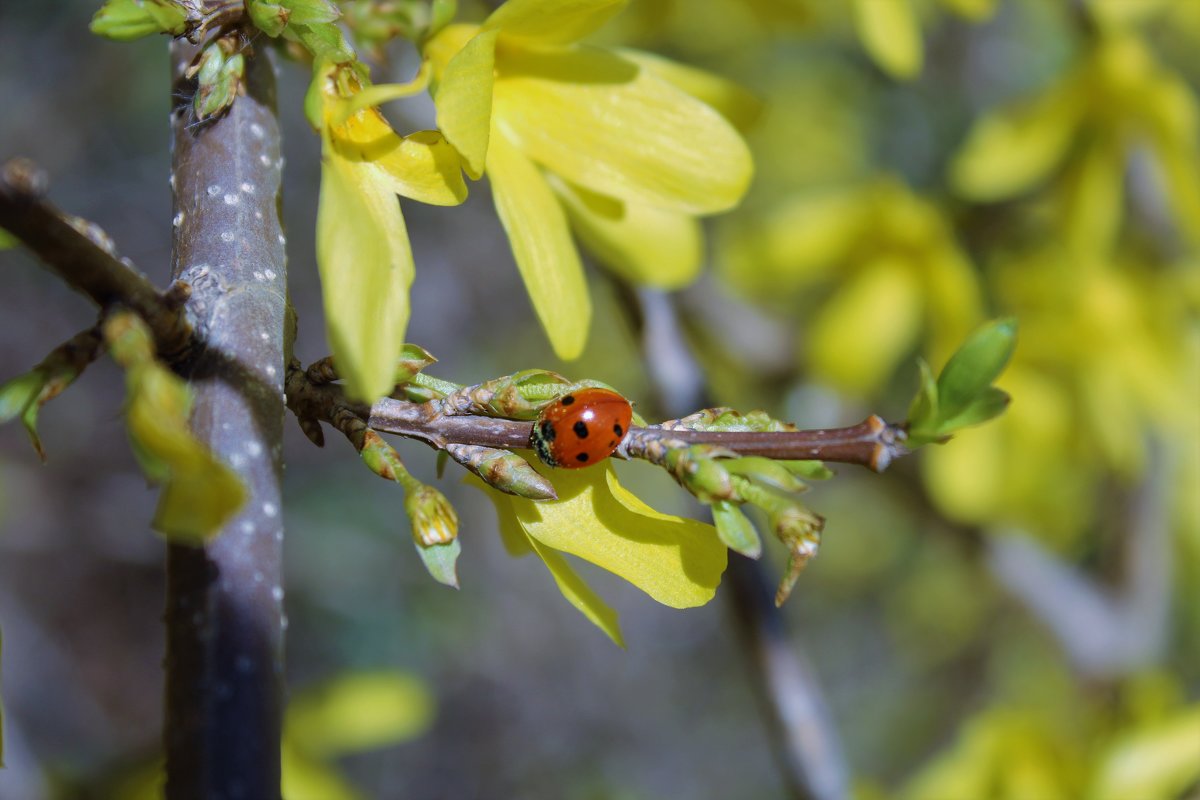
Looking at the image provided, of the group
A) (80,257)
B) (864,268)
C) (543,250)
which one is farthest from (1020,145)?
(80,257)

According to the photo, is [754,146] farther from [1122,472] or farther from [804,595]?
[1122,472]

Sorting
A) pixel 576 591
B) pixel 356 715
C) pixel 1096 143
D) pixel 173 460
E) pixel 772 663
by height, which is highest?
pixel 173 460

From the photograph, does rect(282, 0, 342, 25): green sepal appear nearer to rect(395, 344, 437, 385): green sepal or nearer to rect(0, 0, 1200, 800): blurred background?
rect(395, 344, 437, 385): green sepal

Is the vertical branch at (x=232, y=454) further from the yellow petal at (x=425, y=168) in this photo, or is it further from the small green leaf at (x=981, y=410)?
the small green leaf at (x=981, y=410)

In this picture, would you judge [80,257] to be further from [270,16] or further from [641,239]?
[641,239]

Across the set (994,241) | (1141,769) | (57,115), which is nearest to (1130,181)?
(994,241)

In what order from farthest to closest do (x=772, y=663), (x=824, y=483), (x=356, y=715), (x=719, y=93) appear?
1. (x=824, y=483)
2. (x=356, y=715)
3. (x=772, y=663)
4. (x=719, y=93)

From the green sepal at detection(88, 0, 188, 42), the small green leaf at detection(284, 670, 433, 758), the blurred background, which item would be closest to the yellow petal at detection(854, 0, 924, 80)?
the blurred background

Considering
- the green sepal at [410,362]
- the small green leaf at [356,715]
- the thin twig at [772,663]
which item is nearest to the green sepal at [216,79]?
the green sepal at [410,362]
